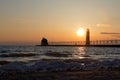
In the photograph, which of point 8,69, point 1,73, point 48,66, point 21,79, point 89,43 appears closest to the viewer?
point 21,79

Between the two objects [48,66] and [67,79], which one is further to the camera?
[48,66]

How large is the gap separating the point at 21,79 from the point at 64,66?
7.31 metres

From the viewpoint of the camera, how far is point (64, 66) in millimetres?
22328

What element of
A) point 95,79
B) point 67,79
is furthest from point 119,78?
point 67,79

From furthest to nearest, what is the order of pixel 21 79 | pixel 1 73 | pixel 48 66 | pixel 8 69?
pixel 48 66 → pixel 8 69 → pixel 1 73 → pixel 21 79

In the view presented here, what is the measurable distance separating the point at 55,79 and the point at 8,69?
5.24 metres

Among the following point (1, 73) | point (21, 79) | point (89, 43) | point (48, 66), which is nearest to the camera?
point (21, 79)

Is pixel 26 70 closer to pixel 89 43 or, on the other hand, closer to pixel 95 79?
pixel 95 79

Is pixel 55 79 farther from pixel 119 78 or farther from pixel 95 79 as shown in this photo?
pixel 119 78

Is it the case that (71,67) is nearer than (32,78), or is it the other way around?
(32,78)

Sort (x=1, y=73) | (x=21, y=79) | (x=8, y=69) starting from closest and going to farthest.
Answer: (x=21, y=79) → (x=1, y=73) → (x=8, y=69)

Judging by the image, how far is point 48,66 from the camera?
858 inches

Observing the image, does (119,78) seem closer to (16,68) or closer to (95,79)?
(95,79)

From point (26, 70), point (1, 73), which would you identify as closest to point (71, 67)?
point (26, 70)
